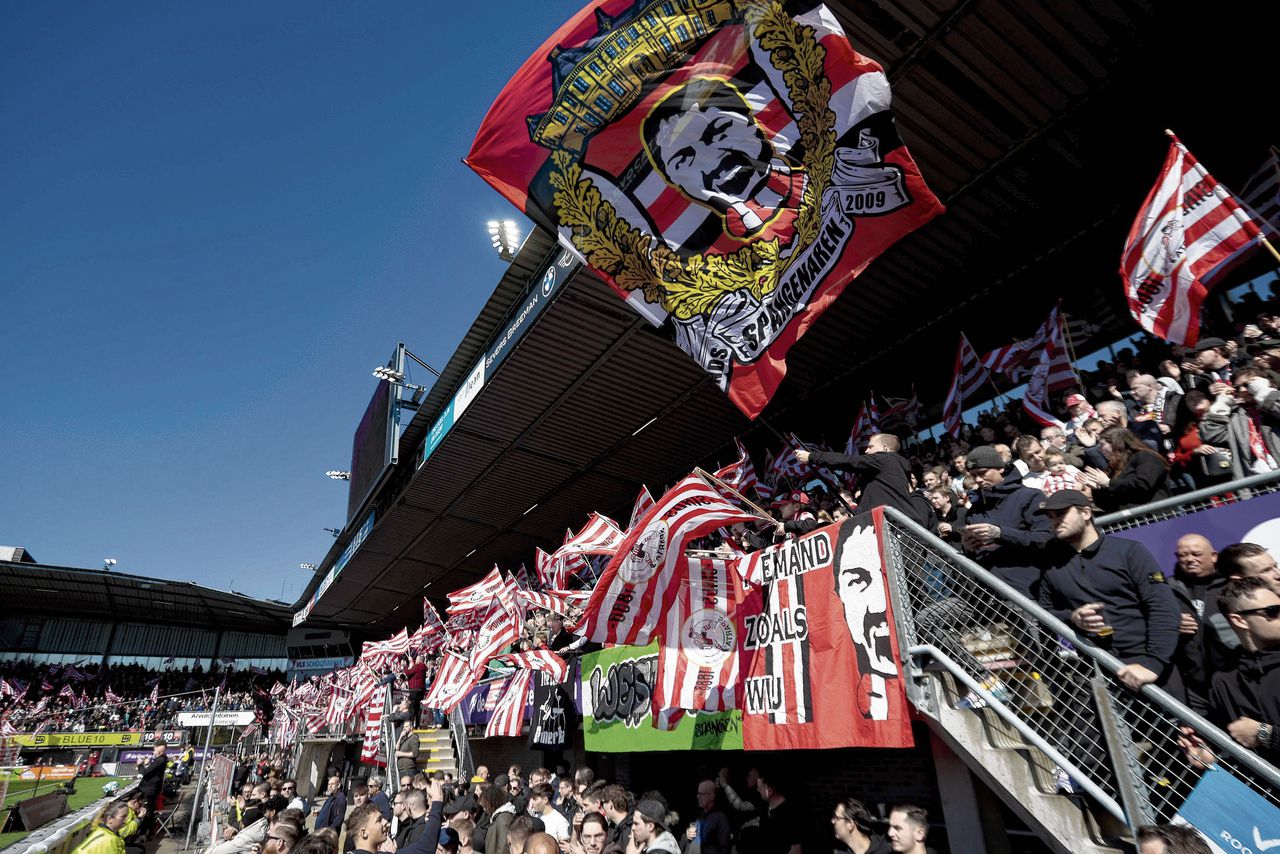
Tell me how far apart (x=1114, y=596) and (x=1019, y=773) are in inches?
48.2

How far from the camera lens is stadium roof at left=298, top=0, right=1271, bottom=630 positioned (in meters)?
7.45

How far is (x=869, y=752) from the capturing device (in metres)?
8.52

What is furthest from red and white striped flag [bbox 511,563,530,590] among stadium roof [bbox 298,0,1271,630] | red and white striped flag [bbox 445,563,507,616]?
stadium roof [bbox 298,0,1271,630]

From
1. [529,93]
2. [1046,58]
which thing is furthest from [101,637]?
[1046,58]

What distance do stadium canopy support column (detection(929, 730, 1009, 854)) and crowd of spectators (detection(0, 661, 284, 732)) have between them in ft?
131

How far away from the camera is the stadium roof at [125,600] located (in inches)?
1645

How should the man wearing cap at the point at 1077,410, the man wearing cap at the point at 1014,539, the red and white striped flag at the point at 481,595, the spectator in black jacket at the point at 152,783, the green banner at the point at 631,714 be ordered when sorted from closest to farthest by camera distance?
the man wearing cap at the point at 1014,539
the green banner at the point at 631,714
the man wearing cap at the point at 1077,410
the spectator in black jacket at the point at 152,783
the red and white striped flag at the point at 481,595

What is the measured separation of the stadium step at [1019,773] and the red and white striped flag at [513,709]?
31.1 ft

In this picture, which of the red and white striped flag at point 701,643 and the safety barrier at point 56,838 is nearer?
the red and white striped flag at point 701,643

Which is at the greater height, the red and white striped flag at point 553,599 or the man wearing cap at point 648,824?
the red and white striped flag at point 553,599

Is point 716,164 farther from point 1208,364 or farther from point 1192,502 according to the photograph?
point 1208,364

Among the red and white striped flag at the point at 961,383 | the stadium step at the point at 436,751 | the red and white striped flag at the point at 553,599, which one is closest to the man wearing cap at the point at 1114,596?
the red and white striped flag at the point at 961,383

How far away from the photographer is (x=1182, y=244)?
22.2 feet

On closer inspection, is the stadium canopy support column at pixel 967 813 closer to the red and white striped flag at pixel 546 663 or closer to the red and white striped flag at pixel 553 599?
the red and white striped flag at pixel 546 663
